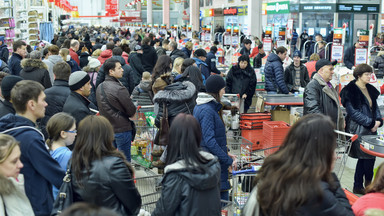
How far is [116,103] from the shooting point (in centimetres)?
566

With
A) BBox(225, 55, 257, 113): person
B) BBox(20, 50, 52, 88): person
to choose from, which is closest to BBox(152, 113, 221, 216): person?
BBox(20, 50, 52, 88): person

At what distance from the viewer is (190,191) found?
2.98 meters

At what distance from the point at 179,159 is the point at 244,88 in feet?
19.0

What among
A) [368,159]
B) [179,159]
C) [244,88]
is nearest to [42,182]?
[179,159]

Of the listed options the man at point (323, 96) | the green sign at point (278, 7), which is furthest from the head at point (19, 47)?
the green sign at point (278, 7)

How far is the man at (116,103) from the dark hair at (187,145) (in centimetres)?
269

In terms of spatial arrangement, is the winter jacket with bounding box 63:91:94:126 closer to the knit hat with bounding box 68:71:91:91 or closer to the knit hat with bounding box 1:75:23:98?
the knit hat with bounding box 68:71:91:91

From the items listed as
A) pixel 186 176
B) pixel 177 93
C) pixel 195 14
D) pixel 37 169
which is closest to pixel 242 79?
pixel 177 93

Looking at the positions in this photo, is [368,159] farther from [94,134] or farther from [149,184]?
[94,134]

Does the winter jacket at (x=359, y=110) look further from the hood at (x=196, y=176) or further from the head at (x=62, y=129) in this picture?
the head at (x=62, y=129)

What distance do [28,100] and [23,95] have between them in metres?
0.05

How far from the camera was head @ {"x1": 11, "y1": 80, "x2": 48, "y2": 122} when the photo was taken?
3.66 metres

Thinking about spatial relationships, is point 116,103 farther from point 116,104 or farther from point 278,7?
point 278,7

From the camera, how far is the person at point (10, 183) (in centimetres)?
277
